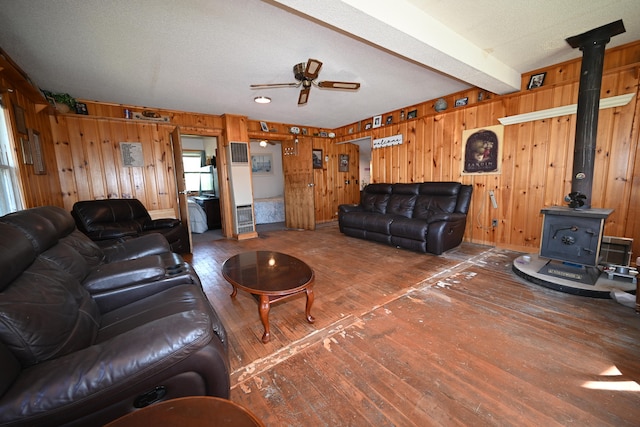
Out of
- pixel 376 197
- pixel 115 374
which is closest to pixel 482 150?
pixel 376 197

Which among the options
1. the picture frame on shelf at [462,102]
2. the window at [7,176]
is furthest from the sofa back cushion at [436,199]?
the window at [7,176]

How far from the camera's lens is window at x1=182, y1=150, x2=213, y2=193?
7234 mm

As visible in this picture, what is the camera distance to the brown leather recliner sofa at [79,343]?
73 centimetres

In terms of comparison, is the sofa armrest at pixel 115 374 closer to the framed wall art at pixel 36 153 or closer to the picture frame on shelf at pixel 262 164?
the framed wall art at pixel 36 153

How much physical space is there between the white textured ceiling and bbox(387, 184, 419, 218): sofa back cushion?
5.43ft

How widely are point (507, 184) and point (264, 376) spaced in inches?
156

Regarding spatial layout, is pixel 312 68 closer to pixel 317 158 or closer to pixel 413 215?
pixel 413 215

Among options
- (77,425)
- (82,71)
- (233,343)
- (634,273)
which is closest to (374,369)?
(233,343)

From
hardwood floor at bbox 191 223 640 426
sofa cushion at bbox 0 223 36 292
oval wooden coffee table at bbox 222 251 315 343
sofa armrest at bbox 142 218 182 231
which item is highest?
sofa cushion at bbox 0 223 36 292

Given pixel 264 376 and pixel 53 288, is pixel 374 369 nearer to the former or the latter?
pixel 264 376

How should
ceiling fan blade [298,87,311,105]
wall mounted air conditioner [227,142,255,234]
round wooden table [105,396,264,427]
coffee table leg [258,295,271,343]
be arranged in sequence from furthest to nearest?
wall mounted air conditioner [227,142,255,234], ceiling fan blade [298,87,311,105], coffee table leg [258,295,271,343], round wooden table [105,396,264,427]

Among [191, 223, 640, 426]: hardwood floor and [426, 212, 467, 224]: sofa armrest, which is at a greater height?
[426, 212, 467, 224]: sofa armrest

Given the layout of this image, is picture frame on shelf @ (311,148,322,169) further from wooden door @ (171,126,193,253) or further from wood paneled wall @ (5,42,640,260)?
wooden door @ (171,126,193,253)

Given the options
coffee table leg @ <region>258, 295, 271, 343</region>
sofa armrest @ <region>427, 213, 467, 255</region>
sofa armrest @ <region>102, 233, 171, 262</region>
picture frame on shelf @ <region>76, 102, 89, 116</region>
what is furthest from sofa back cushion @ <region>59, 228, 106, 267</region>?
sofa armrest @ <region>427, 213, 467, 255</region>
